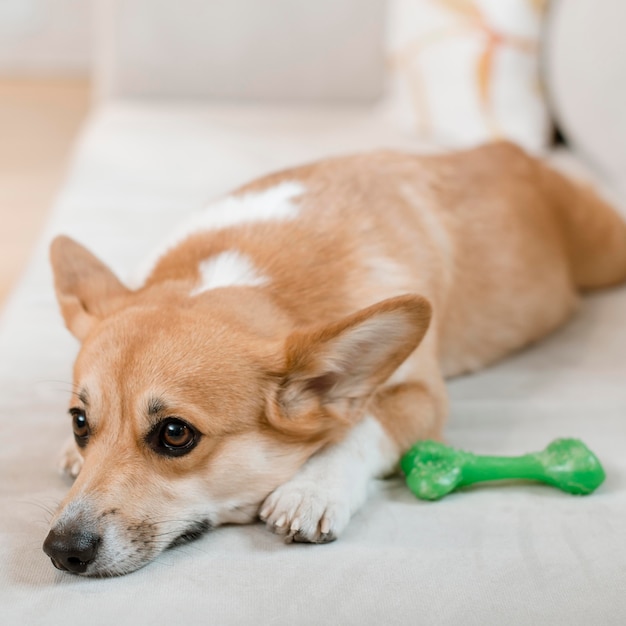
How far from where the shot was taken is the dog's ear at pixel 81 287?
1.70m

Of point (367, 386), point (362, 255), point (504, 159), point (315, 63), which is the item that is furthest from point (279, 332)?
point (315, 63)

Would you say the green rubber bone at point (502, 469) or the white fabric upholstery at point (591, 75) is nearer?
the green rubber bone at point (502, 469)

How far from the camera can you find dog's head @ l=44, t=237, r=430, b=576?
1381mm

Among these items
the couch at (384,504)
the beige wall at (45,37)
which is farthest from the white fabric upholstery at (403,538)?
the beige wall at (45,37)

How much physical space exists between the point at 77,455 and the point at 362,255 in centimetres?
67

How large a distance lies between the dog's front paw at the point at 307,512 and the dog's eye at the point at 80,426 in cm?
32

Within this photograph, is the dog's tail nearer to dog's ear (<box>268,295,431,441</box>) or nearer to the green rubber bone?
the green rubber bone

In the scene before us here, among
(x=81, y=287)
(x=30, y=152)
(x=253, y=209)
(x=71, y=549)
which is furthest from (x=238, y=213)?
(x=30, y=152)

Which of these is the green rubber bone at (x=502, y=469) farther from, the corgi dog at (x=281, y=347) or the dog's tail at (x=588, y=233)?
the dog's tail at (x=588, y=233)

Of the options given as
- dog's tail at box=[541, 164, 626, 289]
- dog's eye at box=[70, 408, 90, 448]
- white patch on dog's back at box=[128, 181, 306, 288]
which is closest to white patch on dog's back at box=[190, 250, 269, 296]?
white patch on dog's back at box=[128, 181, 306, 288]

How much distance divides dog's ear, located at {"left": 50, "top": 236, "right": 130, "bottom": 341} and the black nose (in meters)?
0.45

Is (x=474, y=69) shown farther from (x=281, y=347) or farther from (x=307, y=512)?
(x=307, y=512)

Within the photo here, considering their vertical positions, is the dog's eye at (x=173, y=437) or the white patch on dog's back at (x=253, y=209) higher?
the white patch on dog's back at (x=253, y=209)

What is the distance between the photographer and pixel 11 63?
609cm
